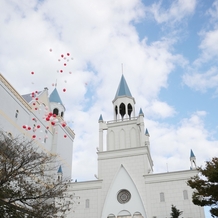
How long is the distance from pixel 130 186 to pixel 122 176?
4.23 feet

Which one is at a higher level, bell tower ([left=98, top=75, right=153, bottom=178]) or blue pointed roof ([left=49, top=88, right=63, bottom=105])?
blue pointed roof ([left=49, top=88, right=63, bottom=105])

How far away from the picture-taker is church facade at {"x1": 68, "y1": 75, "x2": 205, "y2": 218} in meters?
24.7

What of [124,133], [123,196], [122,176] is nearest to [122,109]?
[124,133]

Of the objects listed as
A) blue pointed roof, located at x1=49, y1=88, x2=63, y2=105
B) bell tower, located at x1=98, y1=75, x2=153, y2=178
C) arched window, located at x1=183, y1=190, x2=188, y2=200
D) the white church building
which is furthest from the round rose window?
blue pointed roof, located at x1=49, y1=88, x2=63, y2=105

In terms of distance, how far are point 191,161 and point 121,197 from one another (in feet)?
24.8

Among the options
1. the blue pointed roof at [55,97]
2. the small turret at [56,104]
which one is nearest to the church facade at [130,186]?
the small turret at [56,104]

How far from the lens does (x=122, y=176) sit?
88.3 feet

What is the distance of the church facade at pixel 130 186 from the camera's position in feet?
80.9

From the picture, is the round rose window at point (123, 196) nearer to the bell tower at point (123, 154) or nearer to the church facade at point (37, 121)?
the bell tower at point (123, 154)

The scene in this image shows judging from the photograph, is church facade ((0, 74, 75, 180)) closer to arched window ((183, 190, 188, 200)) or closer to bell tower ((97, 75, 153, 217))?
bell tower ((97, 75, 153, 217))

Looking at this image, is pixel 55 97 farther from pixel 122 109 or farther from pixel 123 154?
pixel 123 154

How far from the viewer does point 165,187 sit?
25422 mm

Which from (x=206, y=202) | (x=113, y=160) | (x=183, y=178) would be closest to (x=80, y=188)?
(x=113, y=160)

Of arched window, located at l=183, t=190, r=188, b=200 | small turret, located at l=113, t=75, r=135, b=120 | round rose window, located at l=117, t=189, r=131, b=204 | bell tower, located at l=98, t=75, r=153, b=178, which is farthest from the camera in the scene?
small turret, located at l=113, t=75, r=135, b=120
